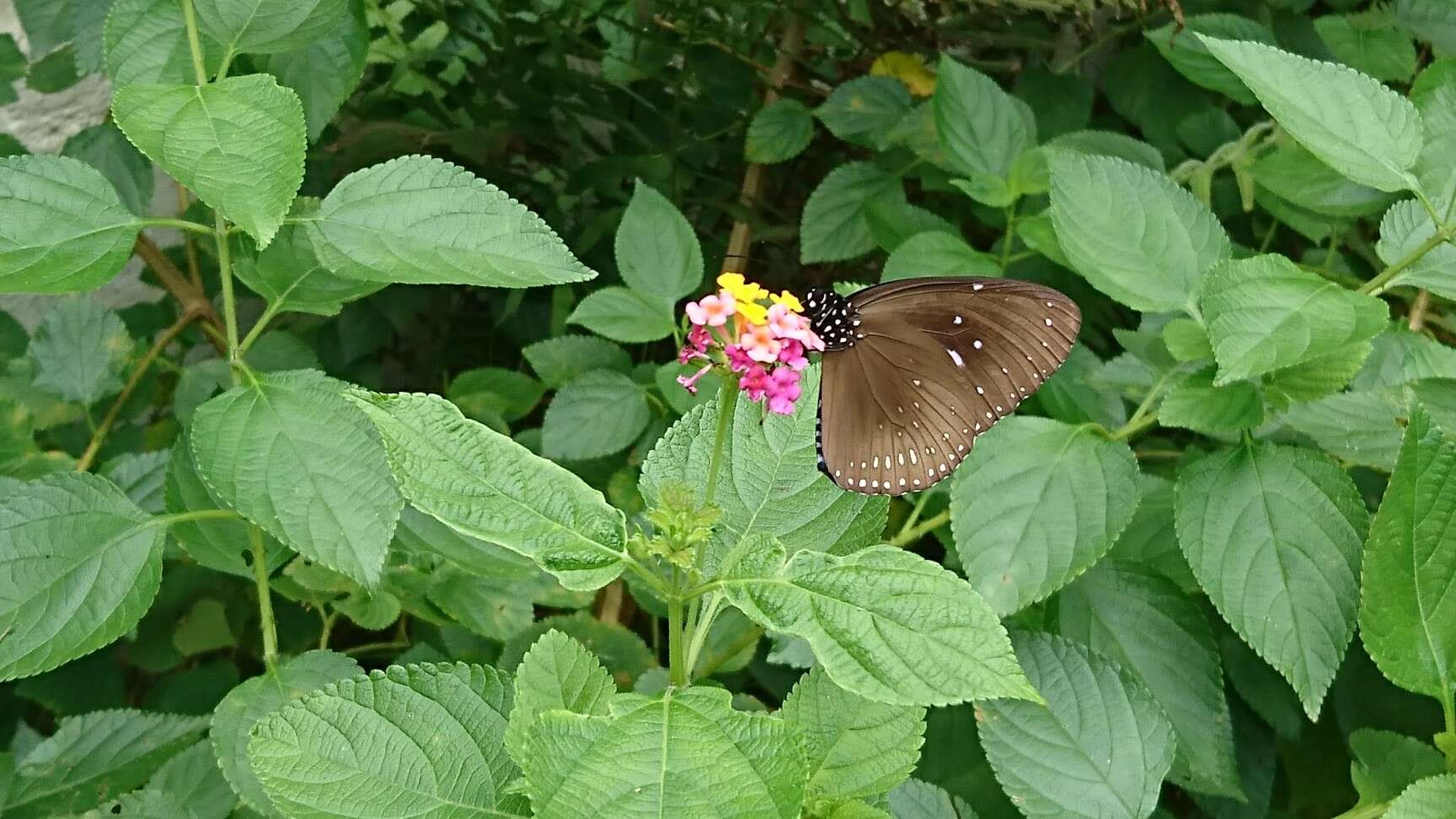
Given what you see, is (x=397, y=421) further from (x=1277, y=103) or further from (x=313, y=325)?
(x=313, y=325)

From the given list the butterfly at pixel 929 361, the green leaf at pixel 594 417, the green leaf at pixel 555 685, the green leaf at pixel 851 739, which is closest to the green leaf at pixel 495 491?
the green leaf at pixel 555 685

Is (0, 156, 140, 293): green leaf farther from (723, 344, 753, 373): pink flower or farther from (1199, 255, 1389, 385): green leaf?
(1199, 255, 1389, 385): green leaf

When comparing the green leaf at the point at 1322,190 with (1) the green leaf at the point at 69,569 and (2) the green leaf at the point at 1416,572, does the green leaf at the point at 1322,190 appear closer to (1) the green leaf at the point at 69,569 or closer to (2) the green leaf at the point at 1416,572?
(2) the green leaf at the point at 1416,572

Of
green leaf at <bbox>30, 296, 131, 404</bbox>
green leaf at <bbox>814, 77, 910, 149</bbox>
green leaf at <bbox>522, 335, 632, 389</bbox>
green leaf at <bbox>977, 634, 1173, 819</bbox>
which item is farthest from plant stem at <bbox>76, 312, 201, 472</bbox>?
green leaf at <bbox>977, 634, 1173, 819</bbox>

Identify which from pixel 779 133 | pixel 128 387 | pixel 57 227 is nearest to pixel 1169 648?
pixel 779 133

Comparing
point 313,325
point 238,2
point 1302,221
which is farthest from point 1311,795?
point 313,325

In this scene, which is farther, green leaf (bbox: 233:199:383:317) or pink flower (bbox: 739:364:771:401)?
green leaf (bbox: 233:199:383:317)

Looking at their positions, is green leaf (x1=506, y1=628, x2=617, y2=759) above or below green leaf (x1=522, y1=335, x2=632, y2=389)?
above
